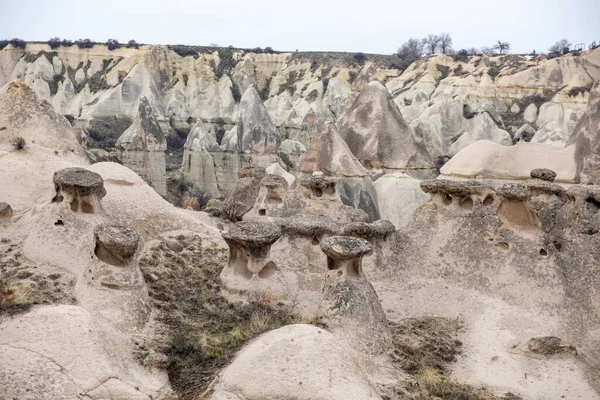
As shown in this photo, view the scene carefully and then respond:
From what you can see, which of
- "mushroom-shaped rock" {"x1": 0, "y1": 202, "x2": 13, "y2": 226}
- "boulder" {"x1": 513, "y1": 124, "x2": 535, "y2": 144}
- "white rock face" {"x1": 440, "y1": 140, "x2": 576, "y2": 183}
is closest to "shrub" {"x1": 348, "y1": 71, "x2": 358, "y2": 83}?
"boulder" {"x1": 513, "y1": 124, "x2": 535, "y2": 144}

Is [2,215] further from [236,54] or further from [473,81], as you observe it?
[236,54]

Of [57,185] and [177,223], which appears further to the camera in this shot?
[177,223]

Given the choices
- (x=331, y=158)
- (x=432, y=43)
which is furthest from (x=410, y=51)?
(x=331, y=158)

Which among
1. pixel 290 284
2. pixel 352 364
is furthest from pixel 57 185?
pixel 352 364

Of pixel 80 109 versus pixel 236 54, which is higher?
pixel 236 54

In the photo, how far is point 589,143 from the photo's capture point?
1105 centimetres

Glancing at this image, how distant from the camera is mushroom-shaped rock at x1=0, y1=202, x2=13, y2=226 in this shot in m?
7.96

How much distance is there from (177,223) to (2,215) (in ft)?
7.89

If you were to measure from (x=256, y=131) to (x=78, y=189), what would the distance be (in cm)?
1702

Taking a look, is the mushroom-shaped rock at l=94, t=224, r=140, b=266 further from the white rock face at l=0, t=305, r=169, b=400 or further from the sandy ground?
the sandy ground

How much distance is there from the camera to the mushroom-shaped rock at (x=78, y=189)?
7621 millimetres

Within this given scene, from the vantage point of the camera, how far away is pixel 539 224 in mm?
7602

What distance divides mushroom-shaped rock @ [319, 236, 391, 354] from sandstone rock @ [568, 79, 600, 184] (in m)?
5.95

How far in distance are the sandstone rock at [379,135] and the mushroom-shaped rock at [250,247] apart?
22.0 feet
